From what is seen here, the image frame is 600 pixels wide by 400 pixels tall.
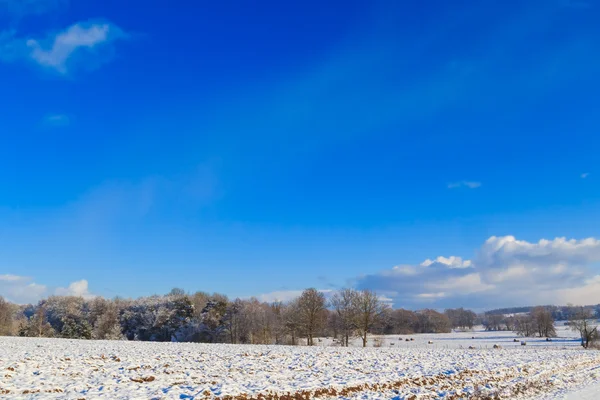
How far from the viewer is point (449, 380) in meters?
21.2

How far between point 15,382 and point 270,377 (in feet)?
34.0

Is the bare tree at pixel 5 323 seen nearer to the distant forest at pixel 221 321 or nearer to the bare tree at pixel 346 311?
the distant forest at pixel 221 321

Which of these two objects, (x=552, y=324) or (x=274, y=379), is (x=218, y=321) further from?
(x=552, y=324)

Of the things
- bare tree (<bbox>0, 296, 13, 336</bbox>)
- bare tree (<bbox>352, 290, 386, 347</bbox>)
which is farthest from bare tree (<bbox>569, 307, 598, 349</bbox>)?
bare tree (<bbox>0, 296, 13, 336</bbox>)

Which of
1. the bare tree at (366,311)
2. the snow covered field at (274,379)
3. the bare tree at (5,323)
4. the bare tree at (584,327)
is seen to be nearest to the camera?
the snow covered field at (274,379)

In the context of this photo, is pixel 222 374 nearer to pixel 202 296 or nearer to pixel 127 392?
pixel 127 392

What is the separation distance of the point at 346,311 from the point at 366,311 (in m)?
4.56

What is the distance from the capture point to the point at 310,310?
63219 millimetres

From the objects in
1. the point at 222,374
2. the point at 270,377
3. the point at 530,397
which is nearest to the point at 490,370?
the point at 530,397

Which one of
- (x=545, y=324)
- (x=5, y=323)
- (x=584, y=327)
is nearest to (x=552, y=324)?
(x=545, y=324)

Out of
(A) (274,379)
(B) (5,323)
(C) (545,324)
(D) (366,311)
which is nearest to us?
(A) (274,379)

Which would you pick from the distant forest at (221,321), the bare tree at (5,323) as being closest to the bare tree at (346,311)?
the distant forest at (221,321)

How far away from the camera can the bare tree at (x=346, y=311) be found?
61.9m

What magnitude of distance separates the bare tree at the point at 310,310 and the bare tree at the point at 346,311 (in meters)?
3.59
